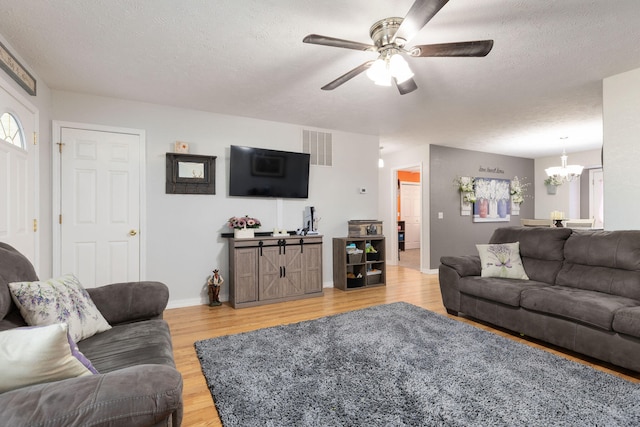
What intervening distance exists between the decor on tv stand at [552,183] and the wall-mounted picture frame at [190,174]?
23.4 ft

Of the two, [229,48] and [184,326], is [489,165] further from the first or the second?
[184,326]

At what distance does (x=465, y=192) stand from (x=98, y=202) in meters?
6.10

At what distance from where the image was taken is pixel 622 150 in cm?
310

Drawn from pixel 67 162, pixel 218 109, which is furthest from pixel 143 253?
pixel 218 109

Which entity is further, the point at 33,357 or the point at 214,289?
the point at 214,289

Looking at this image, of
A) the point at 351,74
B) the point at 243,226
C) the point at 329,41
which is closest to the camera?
the point at 329,41

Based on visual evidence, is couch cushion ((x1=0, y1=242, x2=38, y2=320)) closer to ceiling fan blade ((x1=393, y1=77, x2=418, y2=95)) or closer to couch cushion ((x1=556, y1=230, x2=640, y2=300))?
ceiling fan blade ((x1=393, y1=77, x2=418, y2=95))

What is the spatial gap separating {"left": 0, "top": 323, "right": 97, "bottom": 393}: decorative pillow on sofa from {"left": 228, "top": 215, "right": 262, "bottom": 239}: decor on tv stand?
3.07 metres

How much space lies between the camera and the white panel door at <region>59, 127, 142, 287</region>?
348 centimetres

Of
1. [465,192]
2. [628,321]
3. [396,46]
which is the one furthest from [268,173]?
[465,192]

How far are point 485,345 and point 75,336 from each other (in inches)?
113

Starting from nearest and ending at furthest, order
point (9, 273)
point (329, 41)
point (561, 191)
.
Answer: point (9, 273) → point (329, 41) → point (561, 191)

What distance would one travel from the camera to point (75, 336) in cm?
166

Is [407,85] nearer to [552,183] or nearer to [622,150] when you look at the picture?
[622,150]
